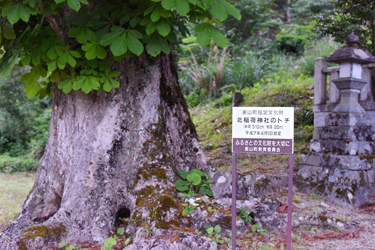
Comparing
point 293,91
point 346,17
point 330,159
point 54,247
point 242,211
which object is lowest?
point 54,247

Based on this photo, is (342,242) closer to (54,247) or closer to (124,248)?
(124,248)

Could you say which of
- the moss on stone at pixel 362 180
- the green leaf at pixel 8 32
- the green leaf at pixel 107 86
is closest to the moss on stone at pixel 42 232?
the green leaf at pixel 107 86

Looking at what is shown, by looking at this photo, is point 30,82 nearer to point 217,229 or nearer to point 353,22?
point 217,229

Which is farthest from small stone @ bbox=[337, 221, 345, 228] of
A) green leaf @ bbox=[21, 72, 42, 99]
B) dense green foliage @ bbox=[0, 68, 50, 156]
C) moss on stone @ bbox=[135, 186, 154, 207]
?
dense green foliage @ bbox=[0, 68, 50, 156]

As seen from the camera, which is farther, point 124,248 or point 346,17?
point 346,17

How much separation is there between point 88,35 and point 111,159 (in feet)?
4.46

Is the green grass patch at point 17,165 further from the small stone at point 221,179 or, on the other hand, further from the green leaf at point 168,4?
the green leaf at point 168,4

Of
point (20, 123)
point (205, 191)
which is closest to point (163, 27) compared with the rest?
point (205, 191)

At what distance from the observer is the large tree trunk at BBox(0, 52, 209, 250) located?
12.8 feet

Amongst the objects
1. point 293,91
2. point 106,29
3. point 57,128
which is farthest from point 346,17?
point 57,128

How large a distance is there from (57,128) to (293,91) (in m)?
6.26

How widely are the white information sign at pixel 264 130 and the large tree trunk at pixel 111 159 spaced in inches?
41.5

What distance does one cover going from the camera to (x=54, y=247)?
12.0ft

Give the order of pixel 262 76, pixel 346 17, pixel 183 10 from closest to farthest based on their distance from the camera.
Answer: pixel 183 10 < pixel 346 17 < pixel 262 76
